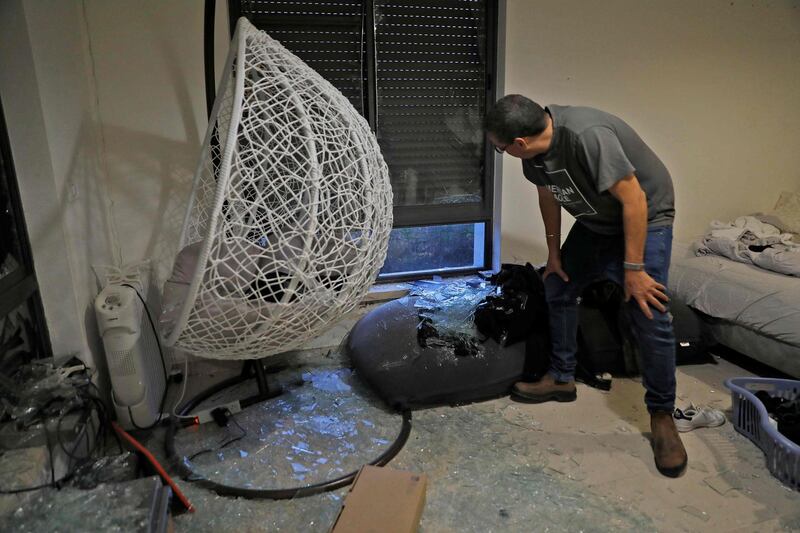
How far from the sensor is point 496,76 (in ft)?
8.53

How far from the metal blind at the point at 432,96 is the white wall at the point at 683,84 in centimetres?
18

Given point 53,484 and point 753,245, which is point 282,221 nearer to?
point 53,484

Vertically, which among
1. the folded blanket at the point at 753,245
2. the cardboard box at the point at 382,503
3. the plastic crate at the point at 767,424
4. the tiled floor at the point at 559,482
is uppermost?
the folded blanket at the point at 753,245

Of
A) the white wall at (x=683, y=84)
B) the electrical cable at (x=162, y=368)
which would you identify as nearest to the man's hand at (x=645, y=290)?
the white wall at (x=683, y=84)

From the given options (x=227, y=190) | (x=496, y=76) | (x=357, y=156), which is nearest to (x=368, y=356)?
(x=357, y=156)

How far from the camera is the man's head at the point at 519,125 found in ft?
5.09

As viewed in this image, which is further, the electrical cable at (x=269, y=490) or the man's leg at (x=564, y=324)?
the man's leg at (x=564, y=324)

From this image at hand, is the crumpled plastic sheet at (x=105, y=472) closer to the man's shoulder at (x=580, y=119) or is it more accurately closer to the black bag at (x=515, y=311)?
the black bag at (x=515, y=311)

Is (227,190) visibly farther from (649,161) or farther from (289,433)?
Answer: (649,161)

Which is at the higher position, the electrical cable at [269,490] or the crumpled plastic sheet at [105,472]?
the crumpled plastic sheet at [105,472]

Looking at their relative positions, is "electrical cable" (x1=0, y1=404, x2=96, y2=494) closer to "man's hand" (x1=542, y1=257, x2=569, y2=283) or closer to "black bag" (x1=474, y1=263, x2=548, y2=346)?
"black bag" (x1=474, y1=263, x2=548, y2=346)

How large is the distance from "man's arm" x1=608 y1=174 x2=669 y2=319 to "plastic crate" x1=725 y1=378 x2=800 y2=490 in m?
0.46

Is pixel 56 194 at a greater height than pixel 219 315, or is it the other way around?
pixel 56 194

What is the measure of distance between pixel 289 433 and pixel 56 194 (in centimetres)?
106
